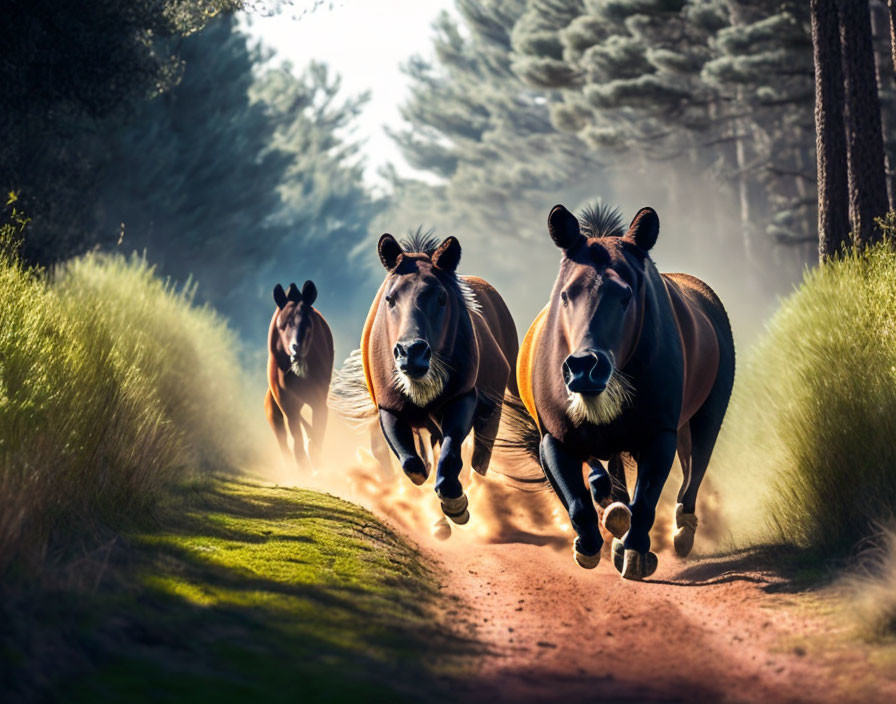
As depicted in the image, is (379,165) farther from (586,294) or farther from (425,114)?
(586,294)

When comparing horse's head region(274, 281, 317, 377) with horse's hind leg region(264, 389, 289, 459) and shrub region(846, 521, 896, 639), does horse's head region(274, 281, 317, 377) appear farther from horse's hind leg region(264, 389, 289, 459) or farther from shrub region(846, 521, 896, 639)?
shrub region(846, 521, 896, 639)

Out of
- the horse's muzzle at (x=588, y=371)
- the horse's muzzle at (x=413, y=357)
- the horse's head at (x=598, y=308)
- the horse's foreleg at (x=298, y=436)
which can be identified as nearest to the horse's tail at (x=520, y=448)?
the horse's muzzle at (x=413, y=357)

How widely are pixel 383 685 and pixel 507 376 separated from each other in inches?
218

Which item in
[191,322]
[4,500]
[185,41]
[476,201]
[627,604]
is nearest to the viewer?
[4,500]

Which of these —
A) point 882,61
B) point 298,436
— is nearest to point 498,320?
point 298,436

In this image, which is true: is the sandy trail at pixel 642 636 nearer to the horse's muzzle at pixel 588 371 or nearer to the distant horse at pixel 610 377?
the distant horse at pixel 610 377

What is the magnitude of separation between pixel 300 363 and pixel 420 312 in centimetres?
549

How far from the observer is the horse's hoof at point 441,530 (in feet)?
28.8

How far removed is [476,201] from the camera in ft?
190

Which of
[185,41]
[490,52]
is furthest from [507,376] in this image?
[490,52]

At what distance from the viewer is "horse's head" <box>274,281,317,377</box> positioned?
1314 centimetres

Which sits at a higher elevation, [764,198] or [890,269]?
[764,198]

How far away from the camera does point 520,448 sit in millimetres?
8305

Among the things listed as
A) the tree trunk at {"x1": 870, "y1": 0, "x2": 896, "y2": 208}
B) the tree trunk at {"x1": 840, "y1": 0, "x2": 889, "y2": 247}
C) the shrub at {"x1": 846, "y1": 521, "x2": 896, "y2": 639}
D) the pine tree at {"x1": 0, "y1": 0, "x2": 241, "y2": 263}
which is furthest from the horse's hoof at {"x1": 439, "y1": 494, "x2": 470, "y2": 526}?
the tree trunk at {"x1": 870, "y1": 0, "x2": 896, "y2": 208}
